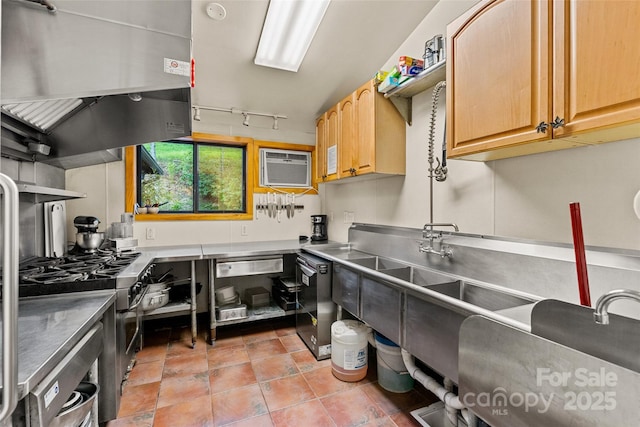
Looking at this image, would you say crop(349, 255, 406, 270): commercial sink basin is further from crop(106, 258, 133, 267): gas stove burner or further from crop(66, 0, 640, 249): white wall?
crop(106, 258, 133, 267): gas stove burner

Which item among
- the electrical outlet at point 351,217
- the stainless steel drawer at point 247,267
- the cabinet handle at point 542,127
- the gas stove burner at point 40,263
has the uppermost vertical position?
the cabinet handle at point 542,127

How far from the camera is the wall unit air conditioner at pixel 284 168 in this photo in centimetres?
337

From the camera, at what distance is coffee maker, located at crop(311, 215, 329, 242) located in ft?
11.0

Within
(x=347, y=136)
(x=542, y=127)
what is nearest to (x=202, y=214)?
(x=347, y=136)

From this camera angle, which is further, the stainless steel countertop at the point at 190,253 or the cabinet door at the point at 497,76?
the stainless steel countertop at the point at 190,253

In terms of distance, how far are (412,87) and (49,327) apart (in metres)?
2.43

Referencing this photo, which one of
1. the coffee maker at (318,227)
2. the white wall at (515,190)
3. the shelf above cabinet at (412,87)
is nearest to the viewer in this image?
the white wall at (515,190)

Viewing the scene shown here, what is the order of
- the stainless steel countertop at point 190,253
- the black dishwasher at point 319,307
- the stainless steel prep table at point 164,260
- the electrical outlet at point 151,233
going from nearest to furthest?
1. the stainless steel prep table at point 164,260
2. the stainless steel countertop at point 190,253
3. the black dishwasher at point 319,307
4. the electrical outlet at point 151,233

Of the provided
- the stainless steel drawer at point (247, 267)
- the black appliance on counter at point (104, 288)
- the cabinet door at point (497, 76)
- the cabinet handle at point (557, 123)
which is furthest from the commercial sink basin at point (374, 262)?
the black appliance on counter at point (104, 288)

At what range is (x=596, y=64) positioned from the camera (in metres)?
0.94

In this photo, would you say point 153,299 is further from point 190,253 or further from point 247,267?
point 247,267

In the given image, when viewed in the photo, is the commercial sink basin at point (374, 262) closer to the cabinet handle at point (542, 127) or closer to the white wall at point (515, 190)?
the white wall at point (515, 190)

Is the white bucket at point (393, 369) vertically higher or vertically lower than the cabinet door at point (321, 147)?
lower

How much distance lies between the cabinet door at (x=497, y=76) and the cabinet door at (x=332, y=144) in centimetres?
138
